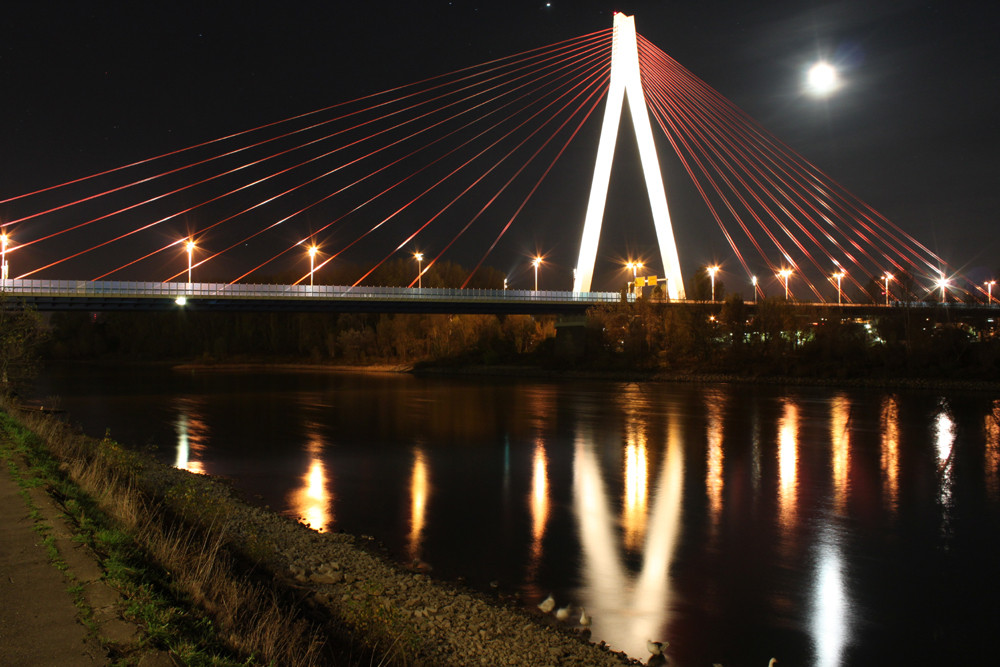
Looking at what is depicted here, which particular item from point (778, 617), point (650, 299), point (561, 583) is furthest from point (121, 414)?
point (650, 299)

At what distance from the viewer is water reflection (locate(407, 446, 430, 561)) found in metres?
10.9

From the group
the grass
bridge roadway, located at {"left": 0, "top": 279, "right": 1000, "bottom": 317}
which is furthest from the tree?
the grass

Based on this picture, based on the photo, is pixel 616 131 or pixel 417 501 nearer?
pixel 417 501

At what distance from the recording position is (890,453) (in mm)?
20297

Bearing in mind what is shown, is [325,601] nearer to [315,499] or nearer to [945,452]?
[315,499]

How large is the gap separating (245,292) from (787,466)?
38487 millimetres

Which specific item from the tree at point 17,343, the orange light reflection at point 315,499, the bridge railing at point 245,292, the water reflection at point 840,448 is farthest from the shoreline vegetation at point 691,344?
the orange light reflection at point 315,499

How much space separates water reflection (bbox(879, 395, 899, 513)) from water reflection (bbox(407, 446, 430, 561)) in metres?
8.90

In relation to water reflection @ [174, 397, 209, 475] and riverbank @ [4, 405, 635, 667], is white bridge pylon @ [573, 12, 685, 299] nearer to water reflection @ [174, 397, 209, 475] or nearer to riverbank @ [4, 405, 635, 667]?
water reflection @ [174, 397, 209, 475]

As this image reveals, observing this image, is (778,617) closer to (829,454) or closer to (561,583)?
(561,583)

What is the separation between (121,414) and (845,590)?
28.9 m

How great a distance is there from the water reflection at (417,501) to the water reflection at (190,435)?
509cm

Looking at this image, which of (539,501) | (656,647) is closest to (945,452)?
(539,501)

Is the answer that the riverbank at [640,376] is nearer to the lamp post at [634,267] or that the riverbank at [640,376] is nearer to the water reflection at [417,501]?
the lamp post at [634,267]
